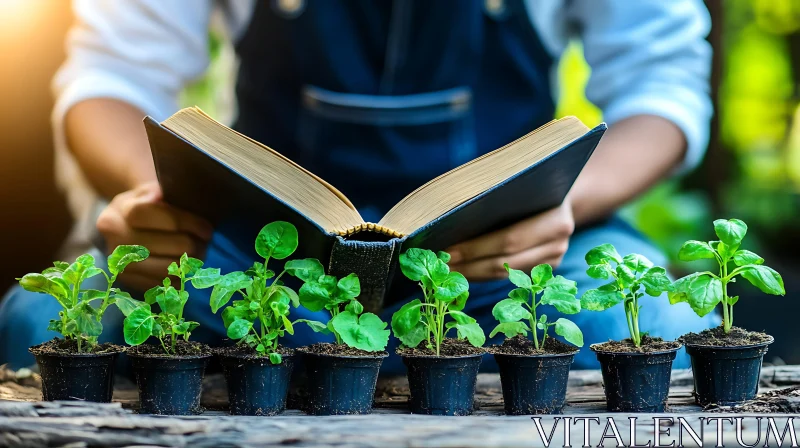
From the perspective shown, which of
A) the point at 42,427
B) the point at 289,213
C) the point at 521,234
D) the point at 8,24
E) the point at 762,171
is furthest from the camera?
the point at 762,171

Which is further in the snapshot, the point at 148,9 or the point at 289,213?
the point at 148,9

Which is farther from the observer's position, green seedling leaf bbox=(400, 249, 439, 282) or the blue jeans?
the blue jeans

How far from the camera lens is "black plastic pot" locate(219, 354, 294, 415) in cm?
99

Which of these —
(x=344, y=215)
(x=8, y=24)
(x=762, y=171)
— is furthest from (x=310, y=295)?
(x=762, y=171)

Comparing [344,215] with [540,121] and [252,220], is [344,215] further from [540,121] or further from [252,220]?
[540,121]

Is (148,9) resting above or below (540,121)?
above

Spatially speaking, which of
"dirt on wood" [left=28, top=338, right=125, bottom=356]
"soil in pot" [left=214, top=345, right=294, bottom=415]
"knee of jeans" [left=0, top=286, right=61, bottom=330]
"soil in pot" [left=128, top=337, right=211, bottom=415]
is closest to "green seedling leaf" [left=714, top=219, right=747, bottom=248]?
"soil in pot" [left=214, top=345, right=294, bottom=415]

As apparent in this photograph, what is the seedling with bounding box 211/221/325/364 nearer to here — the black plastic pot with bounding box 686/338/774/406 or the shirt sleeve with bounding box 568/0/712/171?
the black plastic pot with bounding box 686/338/774/406

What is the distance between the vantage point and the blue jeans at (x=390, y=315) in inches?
54.8

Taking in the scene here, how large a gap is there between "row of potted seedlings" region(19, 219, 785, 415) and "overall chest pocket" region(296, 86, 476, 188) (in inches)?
27.6

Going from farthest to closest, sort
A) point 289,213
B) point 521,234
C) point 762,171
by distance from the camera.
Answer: point 762,171 → point 521,234 → point 289,213

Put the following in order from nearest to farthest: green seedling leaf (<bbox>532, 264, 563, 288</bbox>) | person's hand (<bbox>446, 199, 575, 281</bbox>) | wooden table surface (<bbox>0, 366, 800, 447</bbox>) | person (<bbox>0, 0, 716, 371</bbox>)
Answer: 1. wooden table surface (<bbox>0, 366, 800, 447</bbox>)
2. green seedling leaf (<bbox>532, 264, 563, 288</bbox>)
3. person's hand (<bbox>446, 199, 575, 281</bbox>)
4. person (<bbox>0, 0, 716, 371</bbox>)

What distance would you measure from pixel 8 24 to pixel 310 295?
3.87ft

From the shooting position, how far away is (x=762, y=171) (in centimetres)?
182
